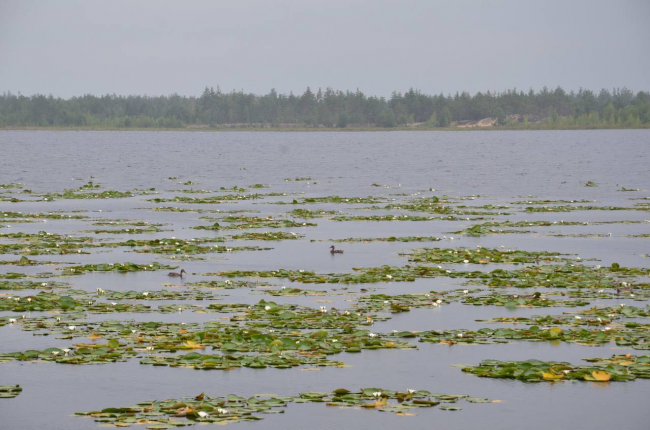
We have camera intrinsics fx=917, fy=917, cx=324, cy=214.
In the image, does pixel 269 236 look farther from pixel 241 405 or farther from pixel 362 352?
pixel 241 405

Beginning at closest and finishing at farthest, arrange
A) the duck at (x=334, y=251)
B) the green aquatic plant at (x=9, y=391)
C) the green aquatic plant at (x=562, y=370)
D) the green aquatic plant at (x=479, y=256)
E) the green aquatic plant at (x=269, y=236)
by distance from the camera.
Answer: the green aquatic plant at (x=9, y=391) → the green aquatic plant at (x=562, y=370) → the green aquatic plant at (x=479, y=256) → the duck at (x=334, y=251) → the green aquatic plant at (x=269, y=236)

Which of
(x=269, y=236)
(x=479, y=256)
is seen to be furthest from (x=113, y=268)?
(x=479, y=256)

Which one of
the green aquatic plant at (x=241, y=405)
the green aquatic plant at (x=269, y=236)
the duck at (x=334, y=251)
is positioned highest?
the duck at (x=334, y=251)

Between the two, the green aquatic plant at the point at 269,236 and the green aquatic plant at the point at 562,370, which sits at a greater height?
the green aquatic plant at the point at 562,370

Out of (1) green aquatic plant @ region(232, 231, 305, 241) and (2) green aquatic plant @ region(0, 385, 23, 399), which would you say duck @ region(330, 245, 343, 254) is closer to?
(1) green aquatic plant @ region(232, 231, 305, 241)

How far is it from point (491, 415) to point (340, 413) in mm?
2332

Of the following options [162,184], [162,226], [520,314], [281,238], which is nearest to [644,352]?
[520,314]

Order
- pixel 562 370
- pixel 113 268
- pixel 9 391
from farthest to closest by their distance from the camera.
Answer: pixel 113 268 → pixel 562 370 → pixel 9 391

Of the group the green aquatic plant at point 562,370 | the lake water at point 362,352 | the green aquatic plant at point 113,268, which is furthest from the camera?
the green aquatic plant at point 113,268

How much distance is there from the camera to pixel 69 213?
46812 mm

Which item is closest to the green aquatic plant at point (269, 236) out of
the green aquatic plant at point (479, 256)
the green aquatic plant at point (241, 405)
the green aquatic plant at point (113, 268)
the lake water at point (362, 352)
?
the lake water at point (362, 352)

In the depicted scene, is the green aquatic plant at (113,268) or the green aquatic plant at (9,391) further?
the green aquatic plant at (113,268)

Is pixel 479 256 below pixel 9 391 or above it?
above

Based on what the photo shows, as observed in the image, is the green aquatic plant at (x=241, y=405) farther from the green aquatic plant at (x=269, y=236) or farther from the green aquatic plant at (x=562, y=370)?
the green aquatic plant at (x=269, y=236)
